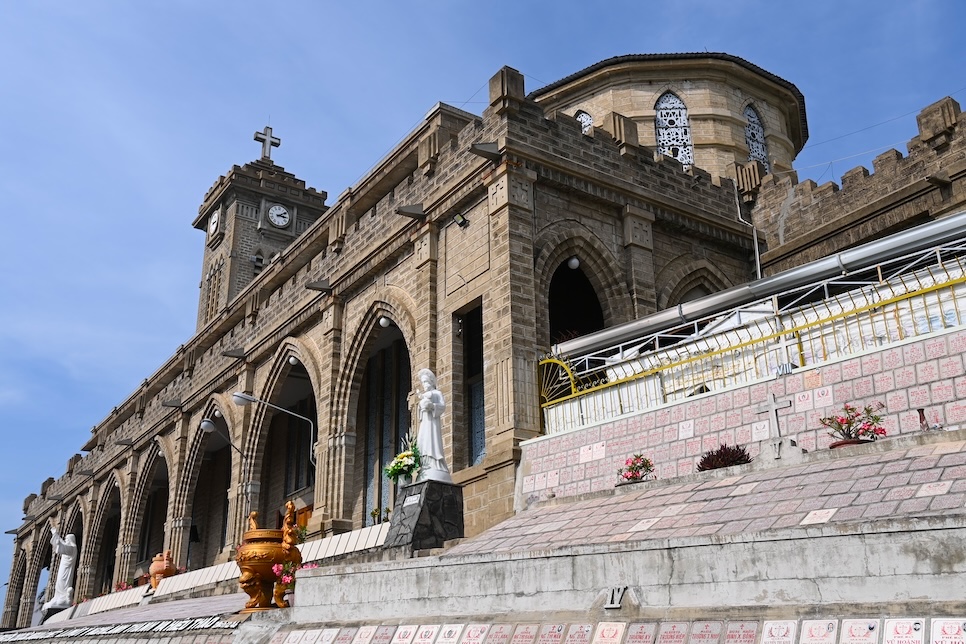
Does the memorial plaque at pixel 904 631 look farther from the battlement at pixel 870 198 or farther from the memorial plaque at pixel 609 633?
the battlement at pixel 870 198

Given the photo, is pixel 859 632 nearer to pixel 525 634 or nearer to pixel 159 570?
pixel 525 634

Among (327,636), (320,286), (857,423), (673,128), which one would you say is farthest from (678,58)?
(327,636)

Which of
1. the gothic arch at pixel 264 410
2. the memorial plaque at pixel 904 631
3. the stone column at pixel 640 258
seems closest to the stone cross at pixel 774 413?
the memorial plaque at pixel 904 631

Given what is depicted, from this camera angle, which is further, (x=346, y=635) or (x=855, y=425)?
(x=855, y=425)

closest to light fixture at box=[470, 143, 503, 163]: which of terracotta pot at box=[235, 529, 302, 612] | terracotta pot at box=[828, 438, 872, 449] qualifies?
terracotta pot at box=[235, 529, 302, 612]

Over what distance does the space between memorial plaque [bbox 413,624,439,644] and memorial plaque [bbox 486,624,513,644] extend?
687 millimetres

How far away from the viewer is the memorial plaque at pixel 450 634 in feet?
27.1

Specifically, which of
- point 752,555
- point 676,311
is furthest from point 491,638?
point 676,311

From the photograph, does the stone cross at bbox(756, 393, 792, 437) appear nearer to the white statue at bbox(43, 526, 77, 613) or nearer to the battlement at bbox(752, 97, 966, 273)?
the battlement at bbox(752, 97, 966, 273)

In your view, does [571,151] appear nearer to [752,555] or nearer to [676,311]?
[676,311]

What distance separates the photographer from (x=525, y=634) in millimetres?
7695

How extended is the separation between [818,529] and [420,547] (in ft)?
20.8

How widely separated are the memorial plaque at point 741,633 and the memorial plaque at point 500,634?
2026 mm

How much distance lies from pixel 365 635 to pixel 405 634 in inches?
25.0
